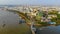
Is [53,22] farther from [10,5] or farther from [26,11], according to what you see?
[10,5]

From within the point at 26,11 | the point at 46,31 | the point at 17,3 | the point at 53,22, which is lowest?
the point at 46,31

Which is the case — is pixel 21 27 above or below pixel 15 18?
below

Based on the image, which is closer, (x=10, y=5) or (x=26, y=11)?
(x=10, y=5)

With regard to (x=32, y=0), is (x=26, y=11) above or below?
below

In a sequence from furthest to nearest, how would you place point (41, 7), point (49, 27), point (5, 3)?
point (49, 27)
point (41, 7)
point (5, 3)

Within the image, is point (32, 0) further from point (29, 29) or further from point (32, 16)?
point (29, 29)

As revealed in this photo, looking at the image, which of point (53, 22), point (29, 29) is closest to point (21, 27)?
point (29, 29)

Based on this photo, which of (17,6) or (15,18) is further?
(15,18)

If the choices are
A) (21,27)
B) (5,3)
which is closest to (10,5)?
(5,3)

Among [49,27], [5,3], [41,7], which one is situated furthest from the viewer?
[49,27]
